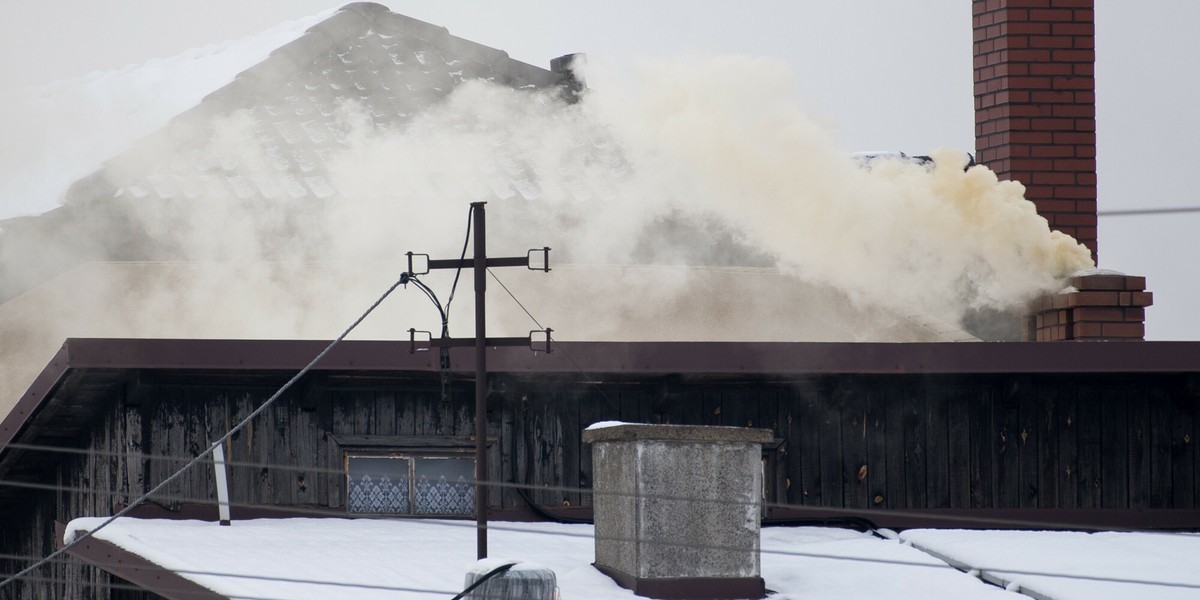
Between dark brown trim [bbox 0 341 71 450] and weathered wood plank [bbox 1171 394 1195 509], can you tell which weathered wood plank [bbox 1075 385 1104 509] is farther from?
dark brown trim [bbox 0 341 71 450]

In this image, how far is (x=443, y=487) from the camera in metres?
11.5

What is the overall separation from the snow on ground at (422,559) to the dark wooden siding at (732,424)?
499 millimetres

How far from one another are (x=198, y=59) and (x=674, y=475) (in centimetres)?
1206

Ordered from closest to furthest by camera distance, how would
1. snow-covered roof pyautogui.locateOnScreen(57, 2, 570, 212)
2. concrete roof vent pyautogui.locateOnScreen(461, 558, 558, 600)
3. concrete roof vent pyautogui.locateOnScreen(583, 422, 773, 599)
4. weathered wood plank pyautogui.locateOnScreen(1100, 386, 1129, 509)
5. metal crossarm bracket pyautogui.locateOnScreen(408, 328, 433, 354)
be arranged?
concrete roof vent pyautogui.locateOnScreen(461, 558, 558, 600), concrete roof vent pyautogui.locateOnScreen(583, 422, 773, 599), metal crossarm bracket pyautogui.locateOnScreen(408, 328, 433, 354), weathered wood plank pyautogui.locateOnScreen(1100, 386, 1129, 509), snow-covered roof pyautogui.locateOnScreen(57, 2, 570, 212)

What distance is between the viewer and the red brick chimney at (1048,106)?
13.3 meters

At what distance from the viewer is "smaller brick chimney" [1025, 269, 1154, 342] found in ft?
39.2

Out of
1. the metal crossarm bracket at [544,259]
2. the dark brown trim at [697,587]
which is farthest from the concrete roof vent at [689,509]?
the metal crossarm bracket at [544,259]

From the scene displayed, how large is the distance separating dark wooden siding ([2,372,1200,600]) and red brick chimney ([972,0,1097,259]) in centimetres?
201

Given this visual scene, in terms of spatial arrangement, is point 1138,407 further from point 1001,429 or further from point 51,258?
point 51,258

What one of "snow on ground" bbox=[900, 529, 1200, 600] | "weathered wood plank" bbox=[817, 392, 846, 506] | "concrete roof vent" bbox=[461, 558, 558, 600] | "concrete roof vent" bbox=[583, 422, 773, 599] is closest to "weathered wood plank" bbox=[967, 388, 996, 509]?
"snow on ground" bbox=[900, 529, 1200, 600]

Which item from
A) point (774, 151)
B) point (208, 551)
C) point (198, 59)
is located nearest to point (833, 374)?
point (774, 151)

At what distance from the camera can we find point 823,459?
11852mm

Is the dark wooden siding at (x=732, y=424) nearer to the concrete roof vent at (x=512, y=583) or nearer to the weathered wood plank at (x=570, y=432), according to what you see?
the weathered wood plank at (x=570, y=432)

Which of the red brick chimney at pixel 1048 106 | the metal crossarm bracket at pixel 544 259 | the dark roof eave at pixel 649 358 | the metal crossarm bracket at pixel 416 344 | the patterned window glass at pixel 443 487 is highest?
the red brick chimney at pixel 1048 106
